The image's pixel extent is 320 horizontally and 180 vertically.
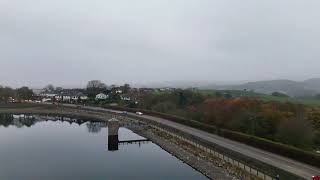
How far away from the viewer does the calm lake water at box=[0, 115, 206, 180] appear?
37656mm

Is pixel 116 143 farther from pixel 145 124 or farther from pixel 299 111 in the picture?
pixel 299 111

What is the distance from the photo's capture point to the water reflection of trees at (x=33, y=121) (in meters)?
79.8

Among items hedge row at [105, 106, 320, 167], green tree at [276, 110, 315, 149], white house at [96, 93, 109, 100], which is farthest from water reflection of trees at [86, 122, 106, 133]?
white house at [96, 93, 109, 100]

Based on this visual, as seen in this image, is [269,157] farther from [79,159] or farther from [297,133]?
[79,159]

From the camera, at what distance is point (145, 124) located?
68.3m

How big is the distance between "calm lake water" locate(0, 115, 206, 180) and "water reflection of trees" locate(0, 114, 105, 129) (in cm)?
828

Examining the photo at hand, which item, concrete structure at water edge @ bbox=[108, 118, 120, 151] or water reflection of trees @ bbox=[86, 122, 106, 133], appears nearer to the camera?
concrete structure at water edge @ bbox=[108, 118, 120, 151]

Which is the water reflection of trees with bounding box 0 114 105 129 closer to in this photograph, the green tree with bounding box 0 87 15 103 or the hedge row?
the hedge row

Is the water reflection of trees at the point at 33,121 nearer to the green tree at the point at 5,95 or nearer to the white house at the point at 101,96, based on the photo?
the green tree at the point at 5,95

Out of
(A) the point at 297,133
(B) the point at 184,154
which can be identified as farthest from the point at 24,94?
(A) the point at 297,133

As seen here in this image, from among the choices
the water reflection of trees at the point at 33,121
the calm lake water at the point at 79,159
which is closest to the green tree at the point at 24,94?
the water reflection of trees at the point at 33,121

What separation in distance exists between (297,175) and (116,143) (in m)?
29.0

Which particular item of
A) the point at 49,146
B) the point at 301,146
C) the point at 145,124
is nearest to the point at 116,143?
the point at 49,146

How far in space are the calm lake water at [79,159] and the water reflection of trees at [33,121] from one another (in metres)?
8.28
